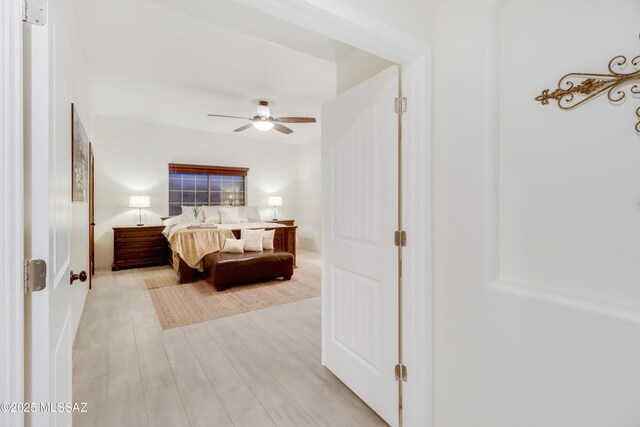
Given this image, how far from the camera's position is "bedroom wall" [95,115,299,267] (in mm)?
5648

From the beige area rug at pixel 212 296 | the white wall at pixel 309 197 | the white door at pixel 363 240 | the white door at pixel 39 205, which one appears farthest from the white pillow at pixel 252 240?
the white door at pixel 39 205

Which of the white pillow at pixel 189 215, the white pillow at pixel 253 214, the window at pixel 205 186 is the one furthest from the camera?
the white pillow at pixel 253 214

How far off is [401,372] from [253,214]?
5.81 meters

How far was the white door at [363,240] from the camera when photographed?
1675mm

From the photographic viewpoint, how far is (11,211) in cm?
75

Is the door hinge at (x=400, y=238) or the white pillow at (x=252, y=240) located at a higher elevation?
the door hinge at (x=400, y=238)

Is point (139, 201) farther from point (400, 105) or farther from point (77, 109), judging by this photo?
point (400, 105)

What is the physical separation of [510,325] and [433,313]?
15.3 inches

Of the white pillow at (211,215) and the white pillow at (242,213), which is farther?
the white pillow at (242,213)

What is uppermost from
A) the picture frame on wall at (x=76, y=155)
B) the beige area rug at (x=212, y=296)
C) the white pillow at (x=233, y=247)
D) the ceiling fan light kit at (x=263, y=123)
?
the ceiling fan light kit at (x=263, y=123)

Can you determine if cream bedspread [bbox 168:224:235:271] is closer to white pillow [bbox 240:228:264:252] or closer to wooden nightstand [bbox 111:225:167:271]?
white pillow [bbox 240:228:264:252]

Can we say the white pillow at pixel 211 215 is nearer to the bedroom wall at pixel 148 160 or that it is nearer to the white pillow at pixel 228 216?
the white pillow at pixel 228 216

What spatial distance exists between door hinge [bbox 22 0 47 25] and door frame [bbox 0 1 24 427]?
26 millimetres

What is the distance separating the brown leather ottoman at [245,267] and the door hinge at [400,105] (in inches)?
131
